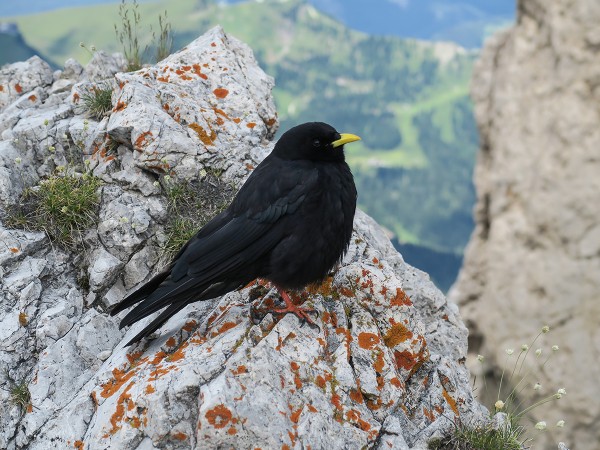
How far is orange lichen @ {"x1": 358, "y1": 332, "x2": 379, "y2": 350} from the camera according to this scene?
5.02 meters

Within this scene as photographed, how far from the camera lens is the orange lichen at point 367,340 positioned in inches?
198

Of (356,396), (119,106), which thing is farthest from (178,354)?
(119,106)

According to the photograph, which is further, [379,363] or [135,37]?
[135,37]

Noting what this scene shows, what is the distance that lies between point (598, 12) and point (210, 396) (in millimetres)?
13184

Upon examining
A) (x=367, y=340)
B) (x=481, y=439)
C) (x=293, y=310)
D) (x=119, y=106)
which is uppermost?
(x=119, y=106)

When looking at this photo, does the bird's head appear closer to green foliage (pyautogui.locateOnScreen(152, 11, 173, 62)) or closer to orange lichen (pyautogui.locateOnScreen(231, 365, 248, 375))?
orange lichen (pyautogui.locateOnScreen(231, 365, 248, 375))

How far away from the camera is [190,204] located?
6.30 m

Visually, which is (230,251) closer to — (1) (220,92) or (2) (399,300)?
(2) (399,300)

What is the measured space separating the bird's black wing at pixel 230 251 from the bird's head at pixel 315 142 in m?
0.29

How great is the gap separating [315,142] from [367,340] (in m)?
1.71

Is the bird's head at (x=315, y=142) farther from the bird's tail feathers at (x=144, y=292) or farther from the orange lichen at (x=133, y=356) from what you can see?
the orange lichen at (x=133, y=356)

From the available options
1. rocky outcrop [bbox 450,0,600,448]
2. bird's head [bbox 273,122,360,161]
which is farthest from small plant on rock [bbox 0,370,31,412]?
rocky outcrop [bbox 450,0,600,448]

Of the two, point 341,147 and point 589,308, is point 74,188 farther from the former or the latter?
point 589,308

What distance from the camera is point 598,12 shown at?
1348 cm
